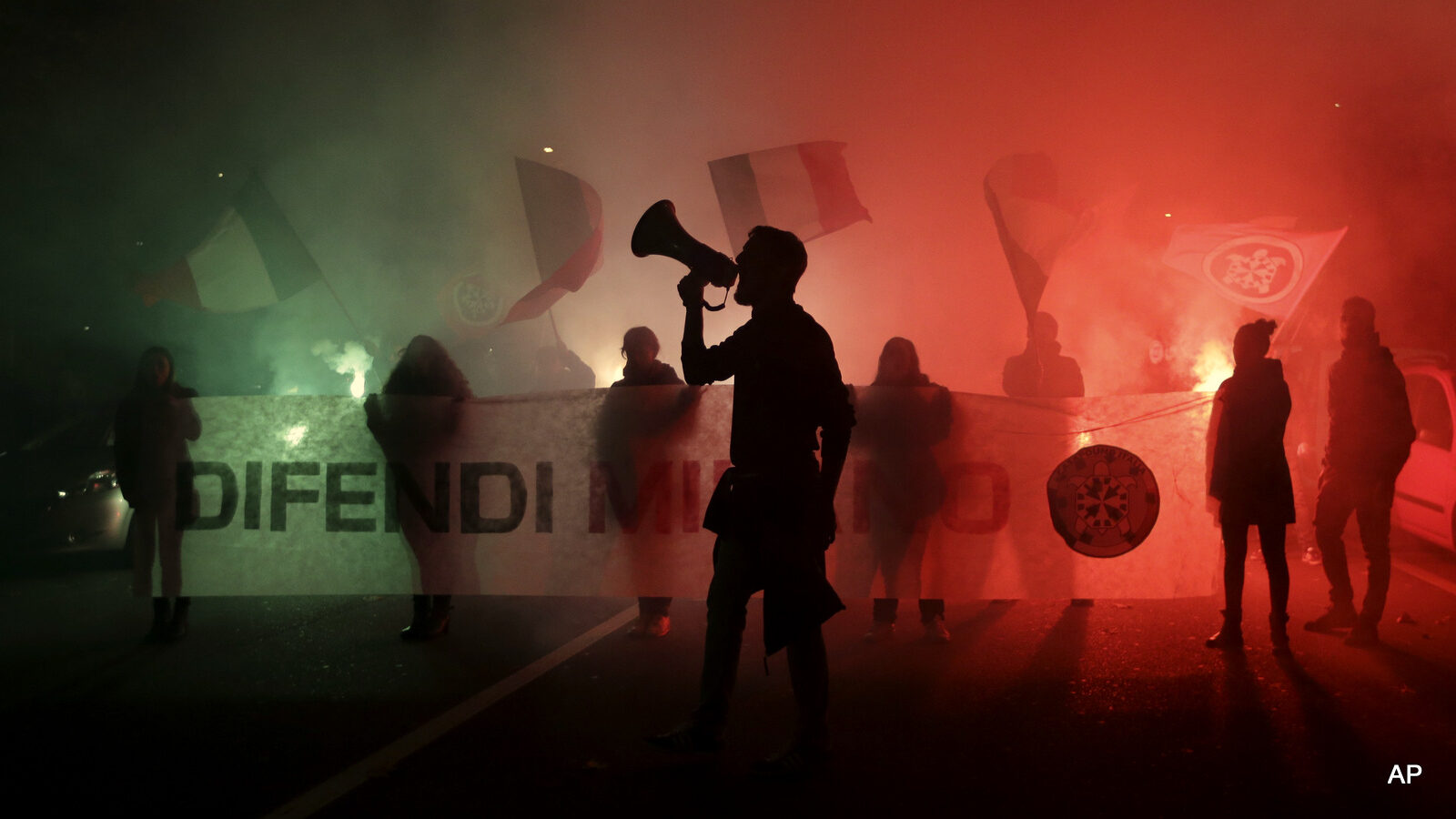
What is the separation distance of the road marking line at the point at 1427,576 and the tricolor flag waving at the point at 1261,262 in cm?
363

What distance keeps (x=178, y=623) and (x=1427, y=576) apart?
880 centimetres

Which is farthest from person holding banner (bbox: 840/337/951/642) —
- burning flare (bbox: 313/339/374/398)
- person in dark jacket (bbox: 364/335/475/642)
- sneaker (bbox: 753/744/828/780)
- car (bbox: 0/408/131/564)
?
burning flare (bbox: 313/339/374/398)

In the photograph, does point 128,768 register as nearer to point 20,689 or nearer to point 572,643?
point 20,689

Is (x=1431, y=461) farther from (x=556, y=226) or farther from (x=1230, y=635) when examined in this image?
(x=556, y=226)

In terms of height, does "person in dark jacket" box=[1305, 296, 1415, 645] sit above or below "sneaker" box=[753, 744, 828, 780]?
above

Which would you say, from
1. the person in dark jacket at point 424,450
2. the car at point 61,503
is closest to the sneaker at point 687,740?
the person in dark jacket at point 424,450

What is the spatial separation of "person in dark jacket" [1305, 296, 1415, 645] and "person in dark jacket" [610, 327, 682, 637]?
371cm

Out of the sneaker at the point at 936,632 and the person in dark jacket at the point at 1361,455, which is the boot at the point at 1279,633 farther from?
the sneaker at the point at 936,632

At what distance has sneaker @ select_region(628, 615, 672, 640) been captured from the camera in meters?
5.64

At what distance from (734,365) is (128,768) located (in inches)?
97.4

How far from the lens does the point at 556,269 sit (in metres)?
13.2

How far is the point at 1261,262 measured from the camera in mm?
11328

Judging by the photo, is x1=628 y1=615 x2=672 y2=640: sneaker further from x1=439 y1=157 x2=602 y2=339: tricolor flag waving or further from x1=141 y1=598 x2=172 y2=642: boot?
x1=439 y1=157 x2=602 y2=339: tricolor flag waving

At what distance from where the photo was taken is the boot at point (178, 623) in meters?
5.71
